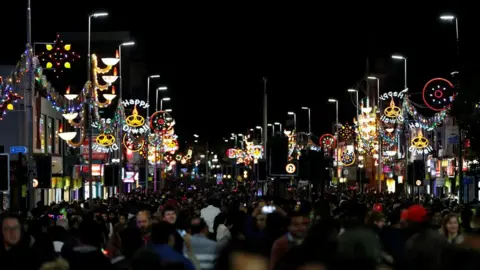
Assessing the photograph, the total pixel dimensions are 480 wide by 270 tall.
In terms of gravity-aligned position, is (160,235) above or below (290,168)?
below

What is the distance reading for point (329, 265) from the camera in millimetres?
6812

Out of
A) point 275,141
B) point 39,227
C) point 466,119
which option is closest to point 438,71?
point 275,141

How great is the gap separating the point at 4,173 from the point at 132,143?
4717 centimetres

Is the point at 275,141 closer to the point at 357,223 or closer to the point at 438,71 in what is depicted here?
the point at 357,223

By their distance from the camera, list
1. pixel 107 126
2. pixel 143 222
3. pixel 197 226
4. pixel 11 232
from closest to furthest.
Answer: pixel 11 232
pixel 197 226
pixel 143 222
pixel 107 126

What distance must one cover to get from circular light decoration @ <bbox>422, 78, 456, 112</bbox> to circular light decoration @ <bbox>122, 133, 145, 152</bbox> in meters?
37.3

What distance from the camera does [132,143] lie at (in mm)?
71562

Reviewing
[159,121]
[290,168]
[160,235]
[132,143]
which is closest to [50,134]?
[132,143]

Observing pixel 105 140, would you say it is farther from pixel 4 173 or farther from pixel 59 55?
pixel 4 173

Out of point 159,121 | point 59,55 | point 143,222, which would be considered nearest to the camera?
point 143,222

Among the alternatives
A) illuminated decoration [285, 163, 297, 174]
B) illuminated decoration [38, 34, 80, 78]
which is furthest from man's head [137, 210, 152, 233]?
→ illuminated decoration [285, 163, 297, 174]

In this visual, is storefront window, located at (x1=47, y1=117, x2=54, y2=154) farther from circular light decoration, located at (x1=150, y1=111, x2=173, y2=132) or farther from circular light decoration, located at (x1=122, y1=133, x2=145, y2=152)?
circular light decoration, located at (x1=150, y1=111, x2=173, y2=132)

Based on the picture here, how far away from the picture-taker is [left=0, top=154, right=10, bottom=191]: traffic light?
79.5ft

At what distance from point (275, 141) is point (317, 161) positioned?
21.4 ft
